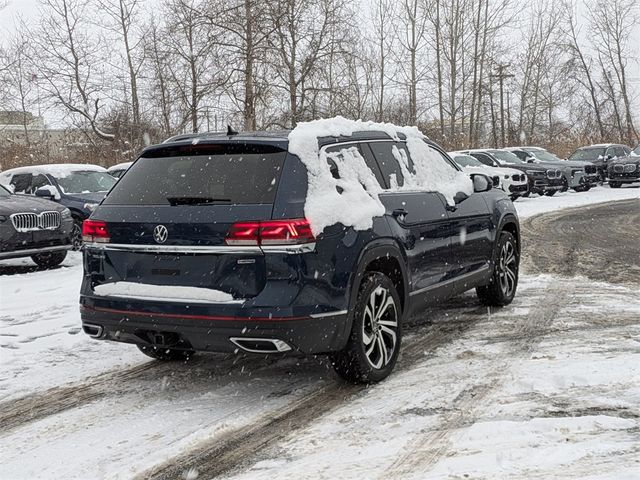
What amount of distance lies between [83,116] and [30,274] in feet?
70.8

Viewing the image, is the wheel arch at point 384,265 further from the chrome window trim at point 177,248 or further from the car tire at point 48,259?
the car tire at point 48,259

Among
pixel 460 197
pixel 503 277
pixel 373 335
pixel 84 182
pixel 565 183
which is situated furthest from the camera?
pixel 565 183

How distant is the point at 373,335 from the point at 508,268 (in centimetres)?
299

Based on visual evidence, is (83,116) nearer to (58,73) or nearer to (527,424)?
(58,73)

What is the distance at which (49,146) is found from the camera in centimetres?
3381

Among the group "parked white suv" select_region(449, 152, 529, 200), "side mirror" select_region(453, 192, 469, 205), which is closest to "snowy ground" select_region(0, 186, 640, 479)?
"side mirror" select_region(453, 192, 469, 205)

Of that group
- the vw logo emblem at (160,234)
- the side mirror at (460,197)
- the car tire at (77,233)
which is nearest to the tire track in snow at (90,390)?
the vw logo emblem at (160,234)

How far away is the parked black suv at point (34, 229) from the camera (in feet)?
33.2

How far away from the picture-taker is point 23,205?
10570 mm

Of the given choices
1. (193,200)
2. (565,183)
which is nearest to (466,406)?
(193,200)

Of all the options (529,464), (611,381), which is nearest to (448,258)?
(611,381)

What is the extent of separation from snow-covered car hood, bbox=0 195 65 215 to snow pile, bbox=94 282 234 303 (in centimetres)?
652

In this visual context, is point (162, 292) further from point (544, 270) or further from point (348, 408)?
point (544, 270)

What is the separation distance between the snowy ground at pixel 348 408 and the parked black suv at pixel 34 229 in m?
3.99
